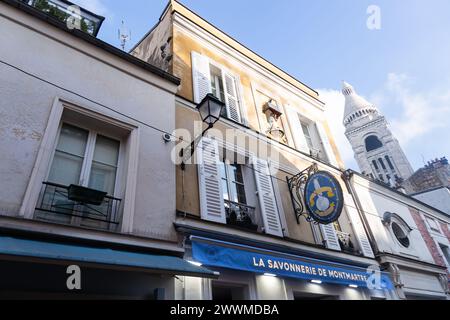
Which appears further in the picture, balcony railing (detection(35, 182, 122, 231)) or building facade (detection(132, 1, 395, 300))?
building facade (detection(132, 1, 395, 300))

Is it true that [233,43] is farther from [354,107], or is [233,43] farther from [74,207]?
[354,107]

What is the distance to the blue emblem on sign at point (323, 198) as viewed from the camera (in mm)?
6281

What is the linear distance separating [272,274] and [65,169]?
3.84 meters

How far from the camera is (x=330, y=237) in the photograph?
24.1 feet

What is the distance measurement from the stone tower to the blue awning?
48.7 metres

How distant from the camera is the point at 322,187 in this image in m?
6.61

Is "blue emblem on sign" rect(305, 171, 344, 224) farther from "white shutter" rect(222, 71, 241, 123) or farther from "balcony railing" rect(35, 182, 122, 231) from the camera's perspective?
"balcony railing" rect(35, 182, 122, 231)

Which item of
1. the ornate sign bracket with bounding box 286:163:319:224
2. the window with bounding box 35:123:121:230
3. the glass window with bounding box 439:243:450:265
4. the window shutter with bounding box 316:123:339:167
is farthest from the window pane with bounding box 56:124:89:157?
the glass window with bounding box 439:243:450:265

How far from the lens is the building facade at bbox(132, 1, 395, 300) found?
5066mm

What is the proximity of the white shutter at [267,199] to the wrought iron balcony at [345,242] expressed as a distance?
245cm

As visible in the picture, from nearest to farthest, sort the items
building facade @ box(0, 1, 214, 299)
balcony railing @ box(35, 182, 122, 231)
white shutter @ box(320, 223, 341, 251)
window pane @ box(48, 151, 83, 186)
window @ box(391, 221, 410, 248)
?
building facade @ box(0, 1, 214, 299) → balcony railing @ box(35, 182, 122, 231) → window pane @ box(48, 151, 83, 186) → white shutter @ box(320, 223, 341, 251) → window @ box(391, 221, 410, 248)

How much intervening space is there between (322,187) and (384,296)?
350 cm

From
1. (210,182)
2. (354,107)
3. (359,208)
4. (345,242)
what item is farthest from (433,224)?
(354,107)
